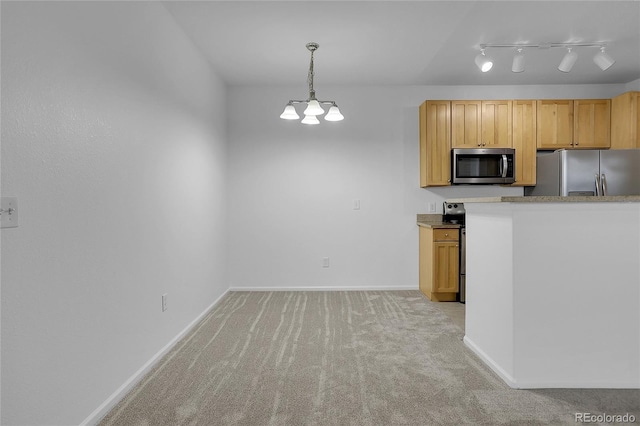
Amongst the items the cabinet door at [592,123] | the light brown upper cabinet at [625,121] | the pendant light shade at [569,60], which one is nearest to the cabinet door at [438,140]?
the pendant light shade at [569,60]

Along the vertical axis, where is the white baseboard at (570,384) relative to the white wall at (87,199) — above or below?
below

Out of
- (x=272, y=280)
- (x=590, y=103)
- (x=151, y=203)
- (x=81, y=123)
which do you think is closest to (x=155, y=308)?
(x=151, y=203)

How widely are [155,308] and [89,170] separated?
1149mm

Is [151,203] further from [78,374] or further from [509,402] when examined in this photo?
[509,402]

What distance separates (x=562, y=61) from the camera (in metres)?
3.38

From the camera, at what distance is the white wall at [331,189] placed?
15.5 feet

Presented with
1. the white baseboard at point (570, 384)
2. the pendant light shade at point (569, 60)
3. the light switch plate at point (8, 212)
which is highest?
the pendant light shade at point (569, 60)

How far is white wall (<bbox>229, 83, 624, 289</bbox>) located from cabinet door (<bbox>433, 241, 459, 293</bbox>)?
58 cm

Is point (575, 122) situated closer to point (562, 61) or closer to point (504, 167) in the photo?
point (504, 167)

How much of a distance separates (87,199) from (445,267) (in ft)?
11.7

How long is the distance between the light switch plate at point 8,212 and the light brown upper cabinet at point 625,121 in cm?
554

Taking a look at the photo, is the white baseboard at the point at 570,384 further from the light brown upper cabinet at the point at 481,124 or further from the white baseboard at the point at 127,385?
the light brown upper cabinet at the point at 481,124

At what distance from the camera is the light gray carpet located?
1907mm
